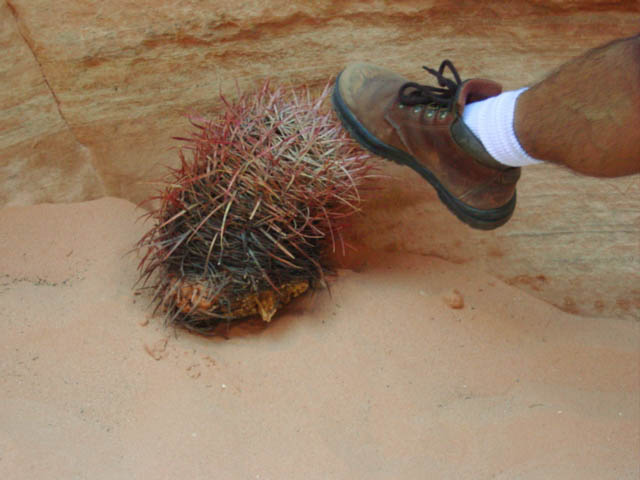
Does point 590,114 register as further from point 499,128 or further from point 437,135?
point 437,135

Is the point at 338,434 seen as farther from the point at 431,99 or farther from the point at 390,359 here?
the point at 431,99

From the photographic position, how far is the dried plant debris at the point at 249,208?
156 cm

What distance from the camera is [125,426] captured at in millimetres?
1423

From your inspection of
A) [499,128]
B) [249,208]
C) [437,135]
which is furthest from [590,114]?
[249,208]

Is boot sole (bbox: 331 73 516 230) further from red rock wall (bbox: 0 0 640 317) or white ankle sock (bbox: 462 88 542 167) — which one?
red rock wall (bbox: 0 0 640 317)

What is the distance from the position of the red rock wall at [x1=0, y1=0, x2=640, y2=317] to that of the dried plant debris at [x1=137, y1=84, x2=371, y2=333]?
0.36 meters

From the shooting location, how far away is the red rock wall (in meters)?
1.93

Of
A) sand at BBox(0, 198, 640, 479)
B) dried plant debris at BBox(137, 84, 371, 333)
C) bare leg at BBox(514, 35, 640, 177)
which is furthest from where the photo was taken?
dried plant debris at BBox(137, 84, 371, 333)

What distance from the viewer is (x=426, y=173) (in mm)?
1743

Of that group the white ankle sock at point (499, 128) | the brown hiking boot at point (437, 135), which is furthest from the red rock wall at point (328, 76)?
the white ankle sock at point (499, 128)

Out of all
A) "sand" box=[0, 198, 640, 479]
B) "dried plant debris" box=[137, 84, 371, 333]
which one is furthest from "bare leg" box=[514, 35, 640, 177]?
"sand" box=[0, 198, 640, 479]

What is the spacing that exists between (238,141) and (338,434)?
76 cm

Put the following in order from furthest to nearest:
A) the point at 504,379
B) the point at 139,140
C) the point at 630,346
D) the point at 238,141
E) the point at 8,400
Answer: the point at 139,140
the point at 630,346
the point at 504,379
the point at 238,141
the point at 8,400

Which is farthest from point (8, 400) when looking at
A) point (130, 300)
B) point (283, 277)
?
point (283, 277)
